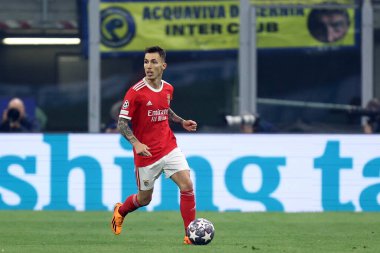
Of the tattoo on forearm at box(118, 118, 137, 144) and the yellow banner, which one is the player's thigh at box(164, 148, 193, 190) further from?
the yellow banner

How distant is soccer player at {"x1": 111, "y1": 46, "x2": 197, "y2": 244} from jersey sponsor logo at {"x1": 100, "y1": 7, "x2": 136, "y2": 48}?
857 cm

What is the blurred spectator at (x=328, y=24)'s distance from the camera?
2056cm

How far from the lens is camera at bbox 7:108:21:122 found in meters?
18.3

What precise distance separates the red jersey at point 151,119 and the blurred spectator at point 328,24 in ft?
29.6

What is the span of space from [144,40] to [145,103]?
8.90m

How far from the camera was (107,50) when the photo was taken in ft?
67.2

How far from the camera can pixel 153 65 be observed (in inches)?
459

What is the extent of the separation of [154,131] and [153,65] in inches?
26.1

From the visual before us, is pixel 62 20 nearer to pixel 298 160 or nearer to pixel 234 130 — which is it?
pixel 234 130

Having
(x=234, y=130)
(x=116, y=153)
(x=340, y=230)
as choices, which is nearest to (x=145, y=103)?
(x=340, y=230)

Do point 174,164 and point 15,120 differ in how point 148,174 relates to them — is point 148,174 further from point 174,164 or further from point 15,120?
point 15,120

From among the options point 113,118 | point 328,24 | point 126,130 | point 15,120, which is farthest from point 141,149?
point 328,24

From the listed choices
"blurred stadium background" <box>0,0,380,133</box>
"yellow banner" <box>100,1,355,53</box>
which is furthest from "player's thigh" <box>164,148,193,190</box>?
"yellow banner" <box>100,1,355,53</box>

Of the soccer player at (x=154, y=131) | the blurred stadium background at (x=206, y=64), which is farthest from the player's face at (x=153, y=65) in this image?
the blurred stadium background at (x=206, y=64)
